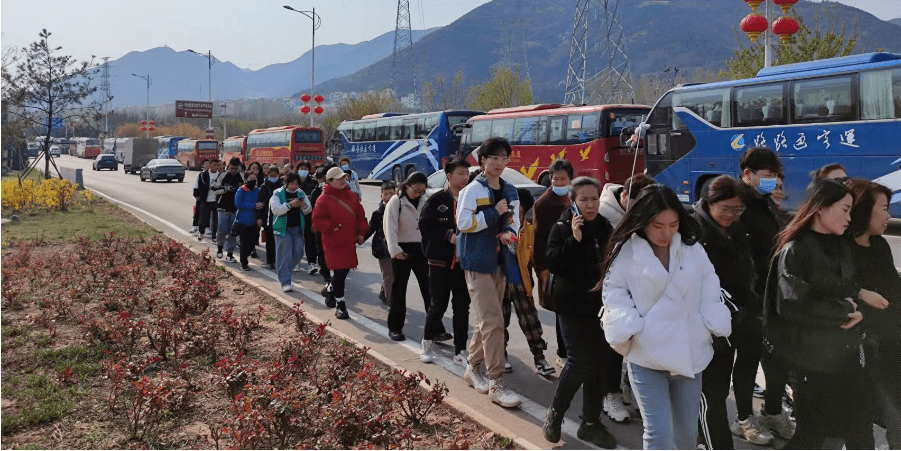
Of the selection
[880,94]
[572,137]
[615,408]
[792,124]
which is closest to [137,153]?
[572,137]

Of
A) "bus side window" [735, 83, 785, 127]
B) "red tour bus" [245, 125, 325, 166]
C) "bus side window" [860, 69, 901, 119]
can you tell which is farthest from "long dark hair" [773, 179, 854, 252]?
"red tour bus" [245, 125, 325, 166]

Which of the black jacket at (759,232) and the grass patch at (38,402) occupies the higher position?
the black jacket at (759,232)

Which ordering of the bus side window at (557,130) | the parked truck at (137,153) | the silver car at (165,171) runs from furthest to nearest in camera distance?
1. the parked truck at (137,153)
2. the silver car at (165,171)
3. the bus side window at (557,130)

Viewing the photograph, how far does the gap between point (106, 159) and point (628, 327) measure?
214 ft

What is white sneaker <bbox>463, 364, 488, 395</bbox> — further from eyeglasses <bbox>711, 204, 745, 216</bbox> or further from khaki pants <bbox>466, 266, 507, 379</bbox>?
eyeglasses <bbox>711, 204, 745, 216</bbox>

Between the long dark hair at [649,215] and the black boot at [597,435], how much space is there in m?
1.47

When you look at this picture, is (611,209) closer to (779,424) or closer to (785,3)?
(779,424)

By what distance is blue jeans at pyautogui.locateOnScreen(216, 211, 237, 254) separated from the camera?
12.4 metres

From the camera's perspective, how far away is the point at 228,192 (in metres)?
12.3

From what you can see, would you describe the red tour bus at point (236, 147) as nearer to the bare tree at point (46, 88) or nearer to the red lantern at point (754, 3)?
the bare tree at point (46, 88)

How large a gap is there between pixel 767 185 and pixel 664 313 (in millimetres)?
2103

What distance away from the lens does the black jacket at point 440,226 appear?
237 inches

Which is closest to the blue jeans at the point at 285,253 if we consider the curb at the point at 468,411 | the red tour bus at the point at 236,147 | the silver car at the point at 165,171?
the curb at the point at 468,411

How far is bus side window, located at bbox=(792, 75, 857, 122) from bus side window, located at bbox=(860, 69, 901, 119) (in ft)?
0.65
